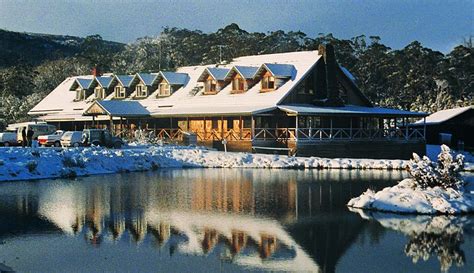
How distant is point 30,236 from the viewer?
46.8 feet

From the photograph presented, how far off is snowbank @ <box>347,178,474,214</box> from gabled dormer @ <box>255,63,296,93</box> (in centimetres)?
2857

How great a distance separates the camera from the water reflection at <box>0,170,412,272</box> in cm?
1293

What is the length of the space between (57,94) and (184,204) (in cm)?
4823

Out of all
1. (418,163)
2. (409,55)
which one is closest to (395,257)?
(418,163)

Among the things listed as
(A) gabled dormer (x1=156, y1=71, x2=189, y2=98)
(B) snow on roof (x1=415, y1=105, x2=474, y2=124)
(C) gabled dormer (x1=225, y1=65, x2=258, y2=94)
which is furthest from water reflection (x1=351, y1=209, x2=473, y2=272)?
(B) snow on roof (x1=415, y1=105, x2=474, y2=124)

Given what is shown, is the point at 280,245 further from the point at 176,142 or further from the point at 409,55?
the point at 409,55

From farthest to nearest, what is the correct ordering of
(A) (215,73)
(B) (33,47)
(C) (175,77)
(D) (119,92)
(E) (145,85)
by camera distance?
1. (B) (33,47)
2. (D) (119,92)
3. (E) (145,85)
4. (C) (175,77)
5. (A) (215,73)

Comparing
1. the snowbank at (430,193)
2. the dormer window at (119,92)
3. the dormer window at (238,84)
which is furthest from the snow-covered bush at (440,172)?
the dormer window at (119,92)

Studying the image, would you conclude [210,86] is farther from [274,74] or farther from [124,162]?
[124,162]

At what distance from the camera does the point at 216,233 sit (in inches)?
577

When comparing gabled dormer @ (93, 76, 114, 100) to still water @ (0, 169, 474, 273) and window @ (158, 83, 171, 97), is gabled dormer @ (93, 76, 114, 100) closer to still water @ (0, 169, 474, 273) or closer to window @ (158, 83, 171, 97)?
window @ (158, 83, 171, 97)

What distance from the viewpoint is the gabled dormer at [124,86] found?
57.5 metres

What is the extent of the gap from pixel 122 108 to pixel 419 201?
35.8m

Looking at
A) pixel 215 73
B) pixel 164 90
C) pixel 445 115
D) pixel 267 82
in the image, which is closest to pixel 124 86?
pixel 164 90
